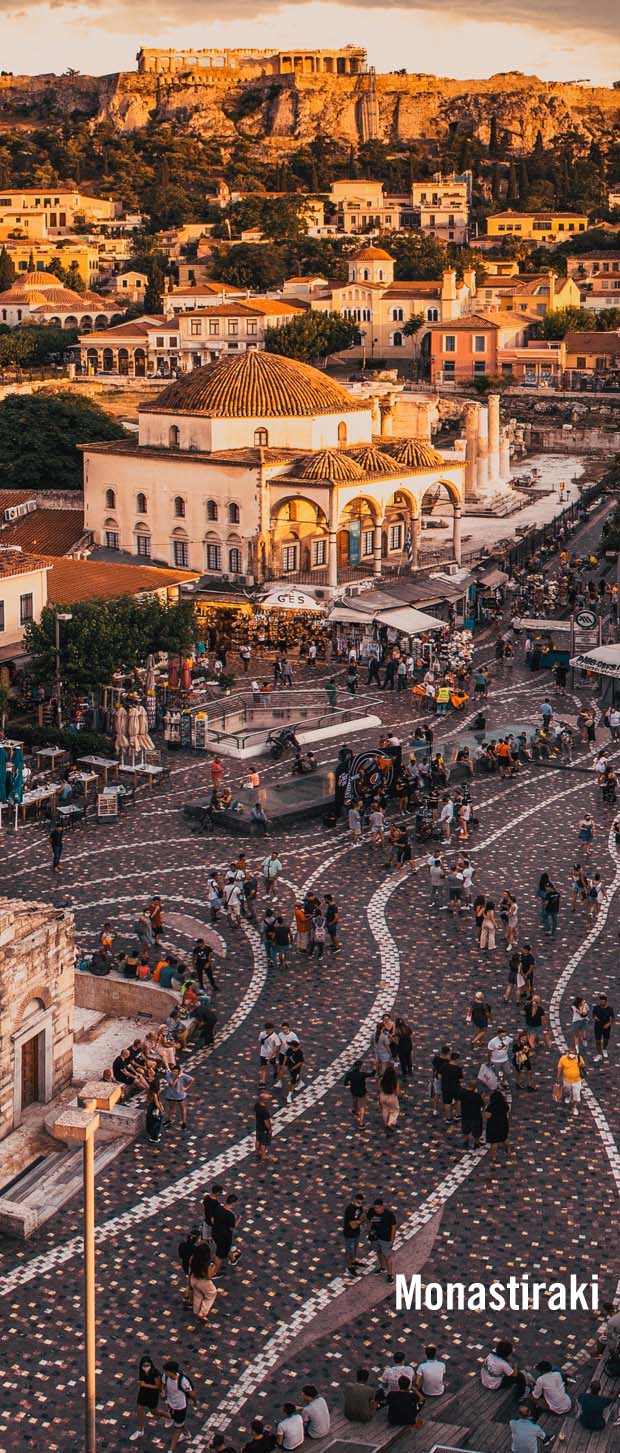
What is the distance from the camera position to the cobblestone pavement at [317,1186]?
601 inches

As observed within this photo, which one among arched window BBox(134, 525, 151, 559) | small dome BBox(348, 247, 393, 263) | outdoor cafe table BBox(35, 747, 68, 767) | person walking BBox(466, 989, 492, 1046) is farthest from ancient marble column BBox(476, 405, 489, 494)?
person walking BBox(466, 989, 492, 1046)

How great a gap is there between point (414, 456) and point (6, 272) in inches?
2825

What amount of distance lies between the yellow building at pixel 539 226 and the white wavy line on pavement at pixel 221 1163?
383ft

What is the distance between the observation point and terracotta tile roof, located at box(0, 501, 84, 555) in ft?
176

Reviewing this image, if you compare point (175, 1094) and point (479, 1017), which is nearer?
point (175, 1094)

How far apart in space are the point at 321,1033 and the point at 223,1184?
12.6ft

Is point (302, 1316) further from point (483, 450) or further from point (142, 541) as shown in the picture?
point (483, 450)

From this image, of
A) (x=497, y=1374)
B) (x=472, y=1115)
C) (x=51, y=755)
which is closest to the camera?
(x=497, y=1374)

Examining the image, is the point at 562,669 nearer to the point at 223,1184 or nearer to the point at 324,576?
the point at 324,576

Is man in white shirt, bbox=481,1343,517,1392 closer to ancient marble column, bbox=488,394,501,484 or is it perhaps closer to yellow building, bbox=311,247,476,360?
ancient marble column, bbox=488,394,501,484

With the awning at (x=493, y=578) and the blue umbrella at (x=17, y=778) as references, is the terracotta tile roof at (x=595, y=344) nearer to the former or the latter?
the awning at (x=493, y=578)

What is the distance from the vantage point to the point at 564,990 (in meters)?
23.2

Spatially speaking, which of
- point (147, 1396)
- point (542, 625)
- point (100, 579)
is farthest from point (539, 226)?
point (147, 1396)

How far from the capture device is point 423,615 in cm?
4450
